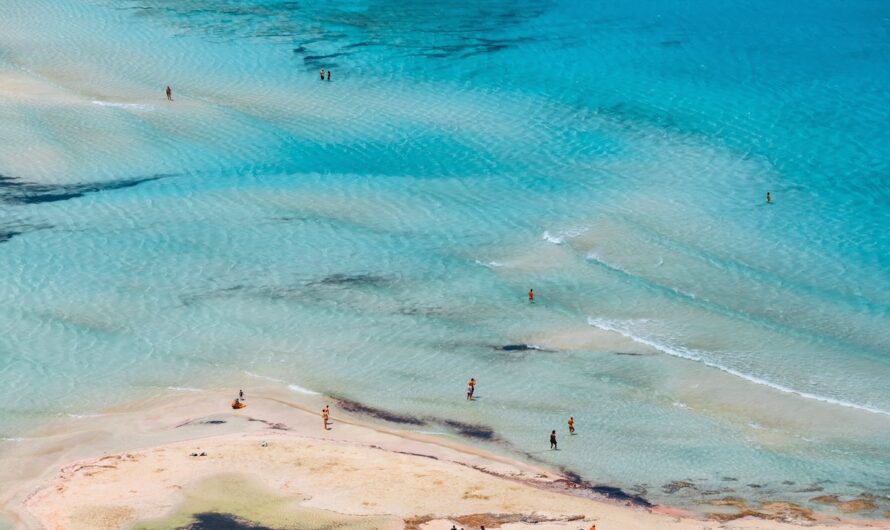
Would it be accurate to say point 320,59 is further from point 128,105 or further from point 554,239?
point 554,239

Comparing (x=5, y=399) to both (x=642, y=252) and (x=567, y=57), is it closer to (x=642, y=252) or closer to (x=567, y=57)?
(x=642, y=252)

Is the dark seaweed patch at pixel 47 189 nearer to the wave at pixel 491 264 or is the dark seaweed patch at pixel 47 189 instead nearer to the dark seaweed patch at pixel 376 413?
the wave at pixel 491 264

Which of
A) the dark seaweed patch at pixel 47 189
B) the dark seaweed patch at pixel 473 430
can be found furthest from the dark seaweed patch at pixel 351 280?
the dark seaweed patch at pixel 47 189

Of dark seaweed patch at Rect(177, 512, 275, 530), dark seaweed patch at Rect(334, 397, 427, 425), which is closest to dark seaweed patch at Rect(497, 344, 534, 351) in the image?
dark seaweed patch at Rect(334, 397, 427, 425)

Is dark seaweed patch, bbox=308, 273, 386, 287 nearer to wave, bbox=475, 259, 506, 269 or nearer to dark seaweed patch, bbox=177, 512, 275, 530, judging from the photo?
wave, bbox=475, 259, 506, 269

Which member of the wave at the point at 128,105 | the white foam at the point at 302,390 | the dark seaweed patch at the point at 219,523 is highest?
the wave at the point at 128,105

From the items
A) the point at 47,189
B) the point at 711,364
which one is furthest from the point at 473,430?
the point at 47,189

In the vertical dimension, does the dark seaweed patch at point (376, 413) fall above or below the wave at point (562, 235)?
below
